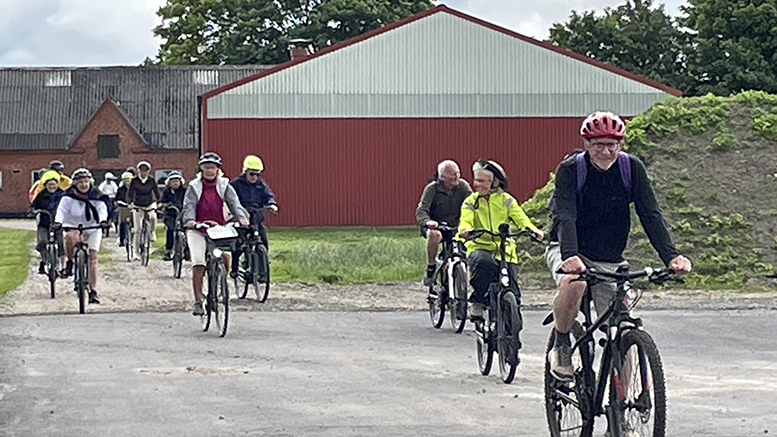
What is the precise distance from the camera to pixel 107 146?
77.2 metres

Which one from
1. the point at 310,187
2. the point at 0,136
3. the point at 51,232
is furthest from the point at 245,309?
the point at 0,136

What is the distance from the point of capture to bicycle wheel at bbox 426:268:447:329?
615 inches

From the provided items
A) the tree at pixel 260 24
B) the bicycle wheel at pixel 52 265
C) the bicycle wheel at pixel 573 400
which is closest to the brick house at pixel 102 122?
the tree at pixel 260 24

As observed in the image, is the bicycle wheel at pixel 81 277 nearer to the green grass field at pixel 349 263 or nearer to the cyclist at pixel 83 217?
the cyclist at pixel 83 217

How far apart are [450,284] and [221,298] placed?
2452 mm

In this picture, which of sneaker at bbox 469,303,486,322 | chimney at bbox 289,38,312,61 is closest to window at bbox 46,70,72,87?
chimney at bbox 289,38,312,61

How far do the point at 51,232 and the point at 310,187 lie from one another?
26.6m

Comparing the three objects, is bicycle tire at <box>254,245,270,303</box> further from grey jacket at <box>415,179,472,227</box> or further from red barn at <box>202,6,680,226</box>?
red barn at <box>202,6,680,226</box>

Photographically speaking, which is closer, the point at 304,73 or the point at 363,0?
the point at 304,73

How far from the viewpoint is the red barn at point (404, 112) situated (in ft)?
160

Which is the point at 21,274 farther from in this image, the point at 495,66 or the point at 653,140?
the point at 495,66

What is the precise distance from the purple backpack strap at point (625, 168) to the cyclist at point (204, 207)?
27.0ft

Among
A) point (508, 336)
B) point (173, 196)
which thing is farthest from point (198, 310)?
point (173, 196)

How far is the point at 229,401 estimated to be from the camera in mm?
10656
